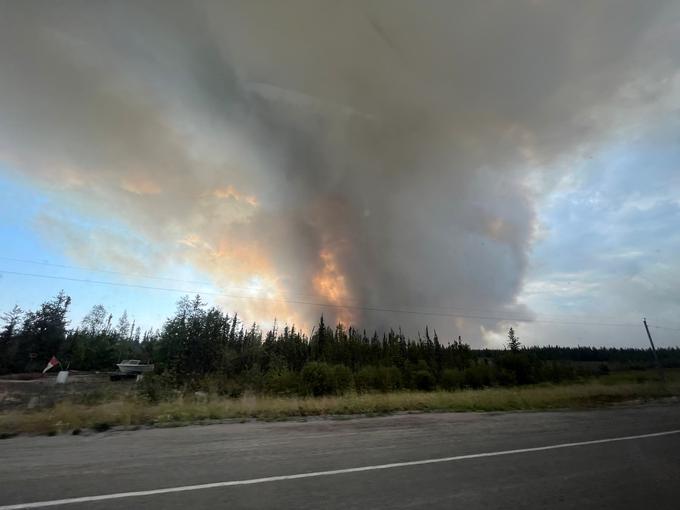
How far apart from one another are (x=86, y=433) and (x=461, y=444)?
10.4 meters

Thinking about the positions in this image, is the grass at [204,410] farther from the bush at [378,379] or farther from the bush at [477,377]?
the bush at [477,377]

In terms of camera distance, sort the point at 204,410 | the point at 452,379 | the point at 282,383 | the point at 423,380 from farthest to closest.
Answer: the point at 452,379, the point at 423,380, the point at 282,383, the point at 204,410

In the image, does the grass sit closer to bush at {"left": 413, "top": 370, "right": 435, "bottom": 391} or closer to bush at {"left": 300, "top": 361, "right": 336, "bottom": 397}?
bush at {"left": 300, "top": 361, "right": 336, "bottom": 397}

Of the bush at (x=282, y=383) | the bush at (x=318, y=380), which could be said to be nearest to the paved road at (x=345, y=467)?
the bush at (x=282, y=383)

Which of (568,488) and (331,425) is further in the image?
(331,425)

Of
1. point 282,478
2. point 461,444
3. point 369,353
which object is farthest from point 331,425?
point 369,353

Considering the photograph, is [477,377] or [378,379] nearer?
[378,379]

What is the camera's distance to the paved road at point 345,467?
194 inches

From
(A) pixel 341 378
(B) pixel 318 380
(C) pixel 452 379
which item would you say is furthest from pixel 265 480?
(C) pixel 452 379

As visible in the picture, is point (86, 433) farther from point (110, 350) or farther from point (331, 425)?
point (110, 350)

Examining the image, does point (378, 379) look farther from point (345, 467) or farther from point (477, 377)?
point (345, 467)

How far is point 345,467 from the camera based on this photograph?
6.46 metres

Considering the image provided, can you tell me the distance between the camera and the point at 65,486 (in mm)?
5215

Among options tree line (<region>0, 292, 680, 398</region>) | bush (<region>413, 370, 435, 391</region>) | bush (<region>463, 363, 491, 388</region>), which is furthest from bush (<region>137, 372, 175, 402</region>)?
bush (<region>463, 363, 491, 388</region>)
